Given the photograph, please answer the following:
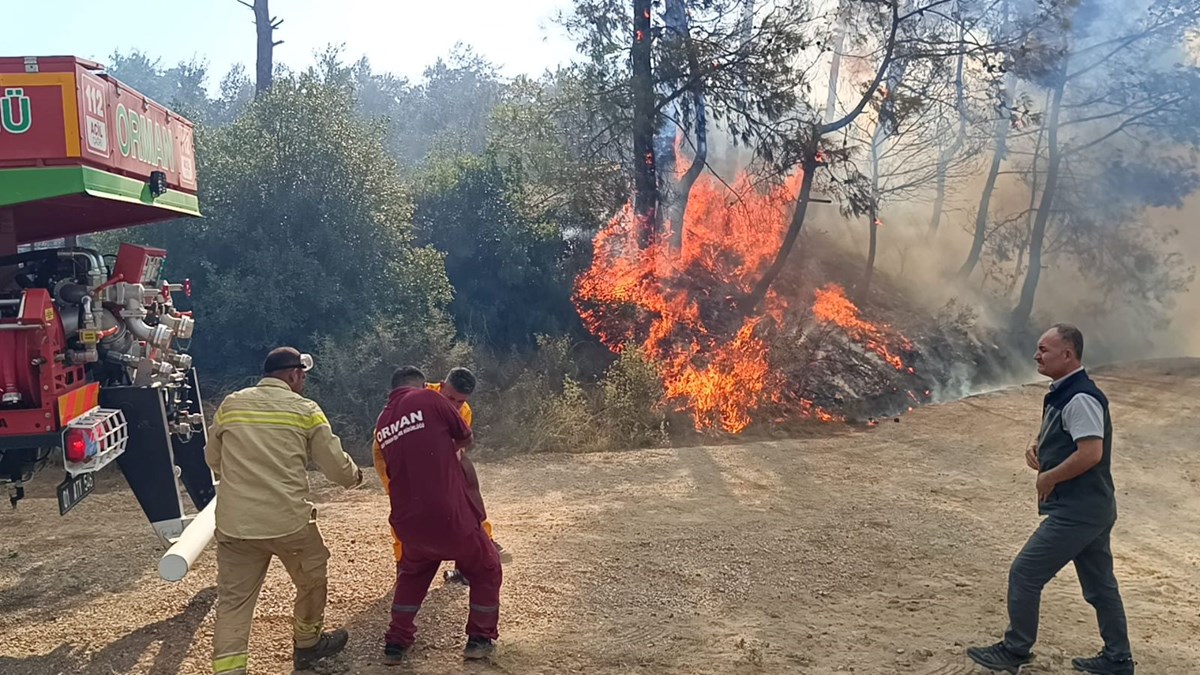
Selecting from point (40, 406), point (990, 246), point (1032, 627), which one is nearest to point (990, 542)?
point (1032, 627)

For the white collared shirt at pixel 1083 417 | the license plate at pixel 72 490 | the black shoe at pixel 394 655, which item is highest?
the white collared shirt at pixel 1083 417

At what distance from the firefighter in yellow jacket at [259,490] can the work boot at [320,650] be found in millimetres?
280

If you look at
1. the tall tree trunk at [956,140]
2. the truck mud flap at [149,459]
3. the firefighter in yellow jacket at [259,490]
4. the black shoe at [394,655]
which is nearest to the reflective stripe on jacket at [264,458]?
the firefighter in yellow jacket at [259,490]

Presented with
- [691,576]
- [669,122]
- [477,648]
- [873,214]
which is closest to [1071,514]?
[691,576]

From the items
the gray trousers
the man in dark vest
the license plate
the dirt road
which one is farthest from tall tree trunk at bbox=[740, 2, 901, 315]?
the license plate

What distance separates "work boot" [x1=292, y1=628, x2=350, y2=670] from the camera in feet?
14.8

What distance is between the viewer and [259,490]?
4.23 metres

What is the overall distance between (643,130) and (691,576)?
1102 centimetres

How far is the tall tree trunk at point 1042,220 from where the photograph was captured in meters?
20.3

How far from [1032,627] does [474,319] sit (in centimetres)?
1211

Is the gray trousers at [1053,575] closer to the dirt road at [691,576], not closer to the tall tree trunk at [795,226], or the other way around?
the dirt road at [691,576]

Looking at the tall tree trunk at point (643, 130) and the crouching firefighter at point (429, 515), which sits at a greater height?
the tall tree trunk at point (643, 130)

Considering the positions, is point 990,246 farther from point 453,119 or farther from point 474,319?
point 453,119

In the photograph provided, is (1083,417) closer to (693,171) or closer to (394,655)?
(394,655)
